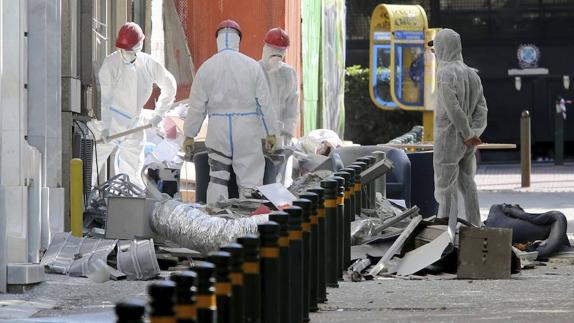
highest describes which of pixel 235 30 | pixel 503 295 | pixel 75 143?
pixel 235 30

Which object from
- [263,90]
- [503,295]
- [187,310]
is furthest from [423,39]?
[187,310]

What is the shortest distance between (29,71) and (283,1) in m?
10.1

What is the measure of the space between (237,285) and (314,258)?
328 cm

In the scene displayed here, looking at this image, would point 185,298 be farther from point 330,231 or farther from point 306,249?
point 330,231

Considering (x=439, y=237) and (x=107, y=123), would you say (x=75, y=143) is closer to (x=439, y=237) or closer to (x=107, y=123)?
(x=107, y=123)

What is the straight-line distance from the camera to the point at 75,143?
55.3 ft

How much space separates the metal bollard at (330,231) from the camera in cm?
1111

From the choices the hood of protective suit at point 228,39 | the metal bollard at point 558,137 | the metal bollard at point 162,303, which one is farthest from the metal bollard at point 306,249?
the metal bollard at point 558,137

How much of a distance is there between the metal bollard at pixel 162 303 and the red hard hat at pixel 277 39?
41.7 ft

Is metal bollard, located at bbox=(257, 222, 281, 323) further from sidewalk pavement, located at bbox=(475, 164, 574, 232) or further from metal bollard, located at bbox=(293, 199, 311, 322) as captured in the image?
sidewalk pavement, located at bbox=(475, 164, 574, 232)

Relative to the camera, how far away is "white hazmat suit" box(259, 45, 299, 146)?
723 inches

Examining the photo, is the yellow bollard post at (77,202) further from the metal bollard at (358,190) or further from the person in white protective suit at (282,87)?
the person in white protective suit at (282,87)

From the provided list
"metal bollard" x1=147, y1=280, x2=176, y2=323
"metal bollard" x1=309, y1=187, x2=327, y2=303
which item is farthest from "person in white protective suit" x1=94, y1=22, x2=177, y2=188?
"metal bollard" x1=147, y1=280, x2=176, y2=323

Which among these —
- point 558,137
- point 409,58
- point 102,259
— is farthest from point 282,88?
point 558,137
